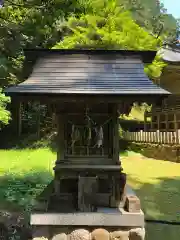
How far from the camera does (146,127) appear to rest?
21125mm

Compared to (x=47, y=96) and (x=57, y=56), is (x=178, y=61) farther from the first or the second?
(x=47, y=96)

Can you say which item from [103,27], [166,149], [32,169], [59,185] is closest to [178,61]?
[166,149]

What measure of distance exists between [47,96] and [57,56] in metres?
1.74

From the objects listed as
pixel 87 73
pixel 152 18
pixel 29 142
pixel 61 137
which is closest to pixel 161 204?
pixel 61 137

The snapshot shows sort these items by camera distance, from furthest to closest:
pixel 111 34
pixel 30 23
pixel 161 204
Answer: pixel 111 34, pixel 161 204, pixel 30 23

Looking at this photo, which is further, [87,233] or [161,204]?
[161,204]

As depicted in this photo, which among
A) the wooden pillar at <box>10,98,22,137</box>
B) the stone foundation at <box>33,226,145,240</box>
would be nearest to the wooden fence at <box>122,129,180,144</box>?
the wooden pillar at <box>10,98,22,137</box>

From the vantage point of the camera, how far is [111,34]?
43.0ft

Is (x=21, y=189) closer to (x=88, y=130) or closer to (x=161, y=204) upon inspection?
(x=161, y=204)

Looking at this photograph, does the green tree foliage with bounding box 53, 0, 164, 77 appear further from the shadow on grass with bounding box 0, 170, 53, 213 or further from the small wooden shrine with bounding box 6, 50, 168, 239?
the small wooden shrine with bounding box 6, 50, 168, 239

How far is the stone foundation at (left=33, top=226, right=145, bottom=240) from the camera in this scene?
5293 millimetres

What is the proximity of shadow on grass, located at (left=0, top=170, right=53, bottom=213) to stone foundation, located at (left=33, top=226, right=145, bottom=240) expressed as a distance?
8.32 feet

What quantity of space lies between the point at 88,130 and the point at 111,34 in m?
8.45

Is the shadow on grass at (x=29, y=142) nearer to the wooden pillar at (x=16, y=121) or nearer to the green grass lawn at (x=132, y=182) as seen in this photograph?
the wooden pillar at (x=16, y=121)
